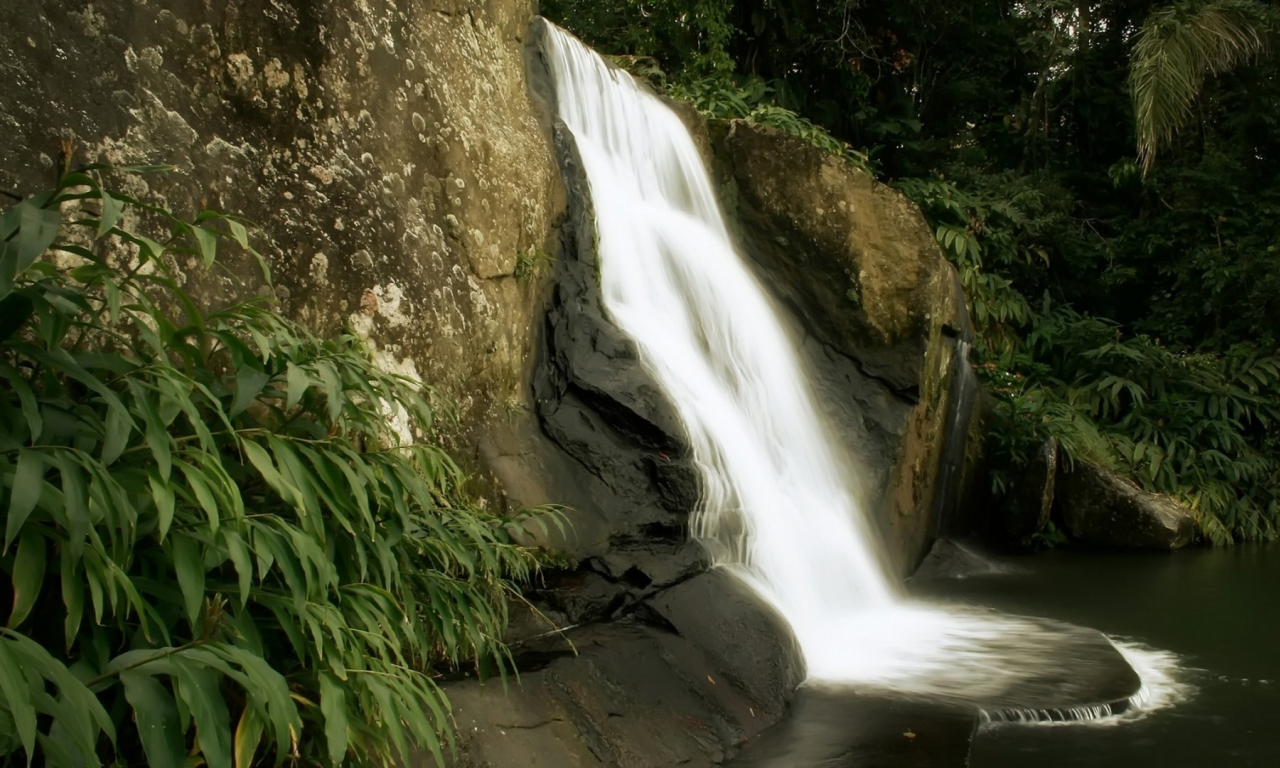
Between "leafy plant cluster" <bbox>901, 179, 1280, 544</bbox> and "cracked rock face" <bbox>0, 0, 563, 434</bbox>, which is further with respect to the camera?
"leafy plant cluster" <bbox>901, 179, 1280, 544</bbox>

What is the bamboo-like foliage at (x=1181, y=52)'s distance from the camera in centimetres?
1188

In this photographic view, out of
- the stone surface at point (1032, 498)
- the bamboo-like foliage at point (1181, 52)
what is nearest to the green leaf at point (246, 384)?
the stone surface at point (1032, 498)

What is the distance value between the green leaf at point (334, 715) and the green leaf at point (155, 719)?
1.08 feet

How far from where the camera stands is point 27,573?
8.02 feet

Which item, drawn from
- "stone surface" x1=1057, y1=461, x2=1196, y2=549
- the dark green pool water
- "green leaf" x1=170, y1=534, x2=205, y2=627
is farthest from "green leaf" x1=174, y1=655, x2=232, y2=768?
"stone surface" x1=1057, y1=461, x2=1196, y2=549

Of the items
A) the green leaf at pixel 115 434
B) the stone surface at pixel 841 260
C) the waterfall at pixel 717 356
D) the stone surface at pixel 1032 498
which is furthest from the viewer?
the stone surface at pixel 1032 498

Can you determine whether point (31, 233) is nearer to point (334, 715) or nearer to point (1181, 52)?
point (334, 715)

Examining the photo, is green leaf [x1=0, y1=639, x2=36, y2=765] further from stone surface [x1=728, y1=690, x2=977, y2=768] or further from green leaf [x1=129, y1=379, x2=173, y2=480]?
stone surface [x1=728, y1=690, x2=977, y2=768]

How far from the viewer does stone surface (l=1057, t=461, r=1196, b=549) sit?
999 centimetres

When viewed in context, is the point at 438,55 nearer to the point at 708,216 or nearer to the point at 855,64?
the point at 708,216

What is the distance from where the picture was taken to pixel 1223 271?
1277 cm

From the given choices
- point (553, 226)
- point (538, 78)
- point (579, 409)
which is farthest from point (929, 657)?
point (538, 78)

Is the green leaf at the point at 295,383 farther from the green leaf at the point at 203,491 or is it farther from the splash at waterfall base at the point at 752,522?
the splash at waterfall base at the point at 752,522

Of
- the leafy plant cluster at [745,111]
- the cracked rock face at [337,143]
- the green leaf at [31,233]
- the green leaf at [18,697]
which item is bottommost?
the green leaf at [18,697]
